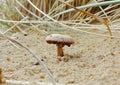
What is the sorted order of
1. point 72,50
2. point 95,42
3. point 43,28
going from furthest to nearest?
point 43,28, point 95,42, point 72,50

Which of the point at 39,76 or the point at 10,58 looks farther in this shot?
the point at 10,58

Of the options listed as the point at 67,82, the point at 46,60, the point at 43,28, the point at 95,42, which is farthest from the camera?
the point at 43,28

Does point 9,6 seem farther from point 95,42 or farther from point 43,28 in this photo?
point 95,42

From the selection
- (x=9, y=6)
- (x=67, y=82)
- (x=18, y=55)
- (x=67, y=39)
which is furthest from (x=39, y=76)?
(x=9, y=6)

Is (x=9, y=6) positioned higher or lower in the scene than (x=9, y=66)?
higher

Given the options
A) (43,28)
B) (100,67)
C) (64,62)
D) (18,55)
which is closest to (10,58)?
(18,55)

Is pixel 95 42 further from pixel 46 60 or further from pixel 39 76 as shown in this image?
pixel 39 76
